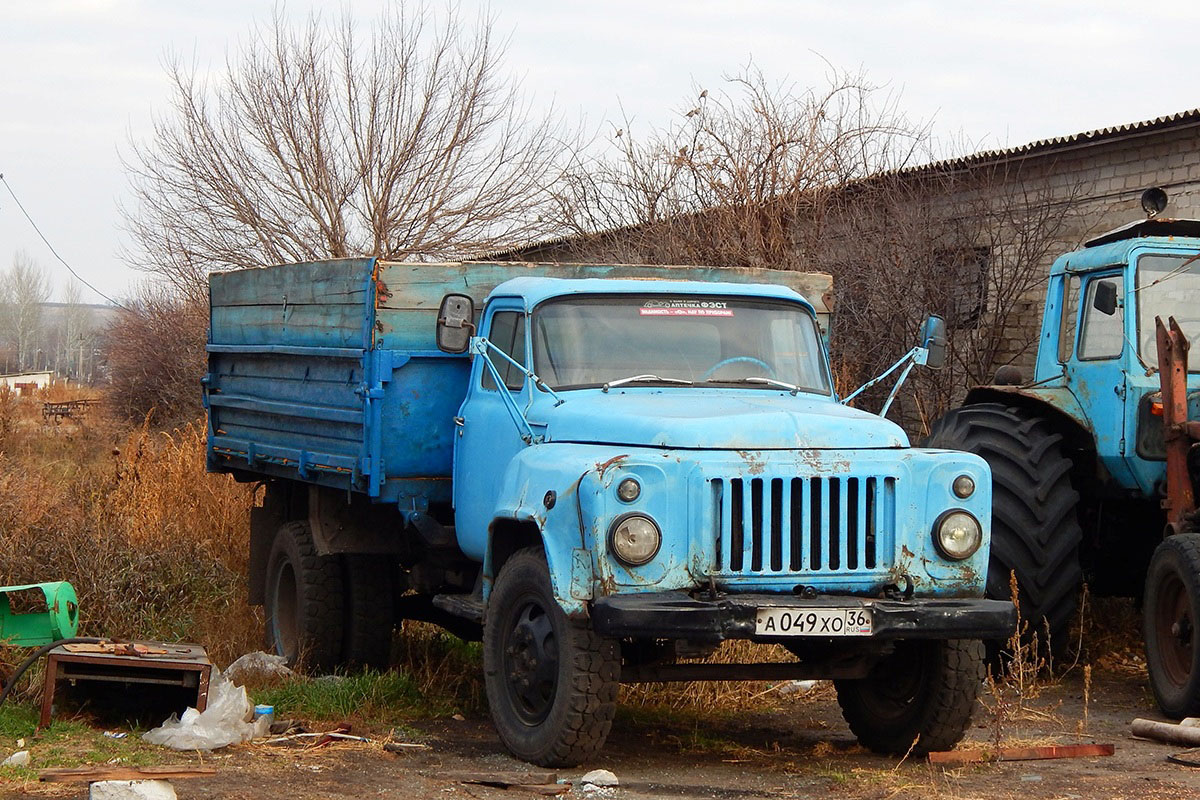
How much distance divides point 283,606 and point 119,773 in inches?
143

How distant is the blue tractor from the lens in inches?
302

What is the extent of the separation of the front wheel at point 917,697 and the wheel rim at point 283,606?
3.83m

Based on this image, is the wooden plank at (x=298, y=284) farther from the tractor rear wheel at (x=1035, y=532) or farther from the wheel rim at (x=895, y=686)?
the tractor rear wheel at (x=1035, y=532)

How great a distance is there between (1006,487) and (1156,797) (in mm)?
2755

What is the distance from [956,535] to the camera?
6.22 metres

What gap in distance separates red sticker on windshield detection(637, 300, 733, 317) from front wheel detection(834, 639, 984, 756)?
1.82 metres

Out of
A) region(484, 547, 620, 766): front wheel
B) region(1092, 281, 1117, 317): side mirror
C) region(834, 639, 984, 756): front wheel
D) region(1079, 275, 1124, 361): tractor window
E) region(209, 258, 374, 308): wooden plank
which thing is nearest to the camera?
region(484, 547, 620, 766): front wheel

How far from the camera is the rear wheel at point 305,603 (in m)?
8.92

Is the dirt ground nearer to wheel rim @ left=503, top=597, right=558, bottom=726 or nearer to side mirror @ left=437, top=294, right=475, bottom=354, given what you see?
wheel rim @ left=503, top=597, right=558, bottom=726

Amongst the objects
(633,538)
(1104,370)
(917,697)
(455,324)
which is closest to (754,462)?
(633,538)

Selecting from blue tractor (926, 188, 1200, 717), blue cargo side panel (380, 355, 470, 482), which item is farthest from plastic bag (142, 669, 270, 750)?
blue tractor (926, 188, 1200, 717)

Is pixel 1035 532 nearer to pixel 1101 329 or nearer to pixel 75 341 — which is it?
pixel 1101 329

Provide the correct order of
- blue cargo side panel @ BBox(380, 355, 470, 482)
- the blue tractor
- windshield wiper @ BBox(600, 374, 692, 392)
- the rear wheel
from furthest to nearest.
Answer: the rear wheel, blue cargo side panel @ BBox(380, 355, 470, 482), the blue tractor, windshield wiper @ BBox(600, 374, 692, 392)

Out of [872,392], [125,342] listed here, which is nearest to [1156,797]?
[872,392]
